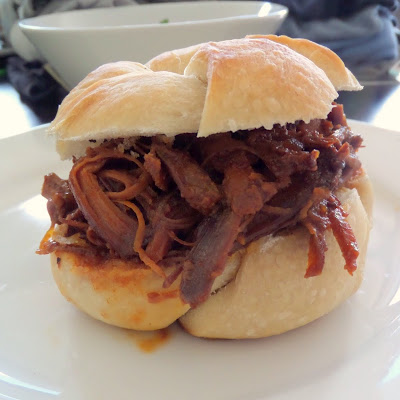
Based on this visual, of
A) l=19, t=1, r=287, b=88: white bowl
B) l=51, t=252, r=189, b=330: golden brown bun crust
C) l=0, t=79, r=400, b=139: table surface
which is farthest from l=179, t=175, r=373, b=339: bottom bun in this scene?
l=0, t=79, r=400, b=139: table surface

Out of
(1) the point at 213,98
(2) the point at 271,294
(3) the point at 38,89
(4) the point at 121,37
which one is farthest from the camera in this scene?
(3) the point at 38,89

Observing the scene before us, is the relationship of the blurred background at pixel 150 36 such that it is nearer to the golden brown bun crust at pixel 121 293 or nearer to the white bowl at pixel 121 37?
the white bowl at pixel 121 37

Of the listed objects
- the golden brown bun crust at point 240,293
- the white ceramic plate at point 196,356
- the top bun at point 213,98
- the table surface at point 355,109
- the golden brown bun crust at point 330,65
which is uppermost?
the top bun at point 213,98

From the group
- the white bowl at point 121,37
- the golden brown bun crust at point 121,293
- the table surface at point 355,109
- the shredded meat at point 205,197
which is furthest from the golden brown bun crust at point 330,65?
the table surface at point 355,109

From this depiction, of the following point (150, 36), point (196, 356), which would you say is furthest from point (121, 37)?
point (196, 356)

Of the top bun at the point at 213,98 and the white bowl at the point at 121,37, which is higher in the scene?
the top bun at the point at 213,98

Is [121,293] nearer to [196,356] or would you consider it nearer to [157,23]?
[196,356]
